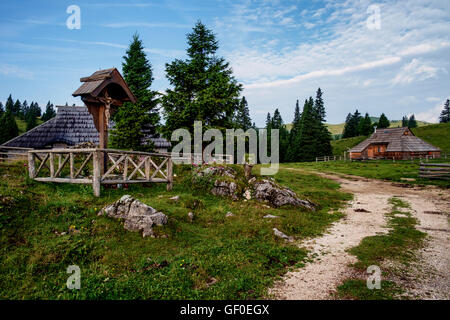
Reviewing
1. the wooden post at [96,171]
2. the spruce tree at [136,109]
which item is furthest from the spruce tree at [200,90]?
the wooden post at [96,171]

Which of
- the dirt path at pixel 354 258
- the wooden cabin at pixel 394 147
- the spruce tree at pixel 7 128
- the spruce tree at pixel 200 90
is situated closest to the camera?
the dirt path at pixel 354 258

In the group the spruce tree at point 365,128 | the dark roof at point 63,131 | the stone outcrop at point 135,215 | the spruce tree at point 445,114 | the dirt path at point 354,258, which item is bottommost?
the dirt path at point 354,258

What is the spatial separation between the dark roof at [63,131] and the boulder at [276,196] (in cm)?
1827

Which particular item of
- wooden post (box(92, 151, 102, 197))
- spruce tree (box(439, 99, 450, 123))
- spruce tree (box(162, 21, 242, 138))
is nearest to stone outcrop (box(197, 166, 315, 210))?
wooden post (box(92, 151, 102, 197))

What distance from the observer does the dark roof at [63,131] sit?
2322 centimetres

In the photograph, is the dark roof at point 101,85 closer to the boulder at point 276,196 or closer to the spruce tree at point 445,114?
the boulder at point 276,196

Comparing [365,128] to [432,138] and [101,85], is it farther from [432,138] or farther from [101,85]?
[101,85]

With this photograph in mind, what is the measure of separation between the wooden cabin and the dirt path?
152ft

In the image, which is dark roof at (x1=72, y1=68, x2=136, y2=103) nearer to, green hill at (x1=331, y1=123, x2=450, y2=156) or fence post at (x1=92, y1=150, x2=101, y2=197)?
fence post at (x1=92, y1=150, x2=101, y2=197)

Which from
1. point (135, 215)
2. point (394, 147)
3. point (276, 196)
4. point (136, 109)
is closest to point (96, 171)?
point (135, 215)

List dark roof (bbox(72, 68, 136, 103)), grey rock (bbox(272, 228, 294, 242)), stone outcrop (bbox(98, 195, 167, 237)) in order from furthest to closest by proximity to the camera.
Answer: dark roof (bbox(72, 68, 136, 103))
grey rock (bbox(272, 228, 294, 242))
stone outcrop (bbox(98, 195, 167, 237))

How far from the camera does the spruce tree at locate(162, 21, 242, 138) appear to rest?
2147 cm
